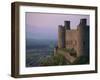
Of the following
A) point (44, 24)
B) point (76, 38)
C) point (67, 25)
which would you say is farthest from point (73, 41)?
point (44, 24)

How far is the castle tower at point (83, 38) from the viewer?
7.01ft

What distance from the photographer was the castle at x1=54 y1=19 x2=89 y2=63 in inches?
81.0

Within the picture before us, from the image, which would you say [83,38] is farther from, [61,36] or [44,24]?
[44,24]

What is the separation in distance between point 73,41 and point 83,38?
101mm

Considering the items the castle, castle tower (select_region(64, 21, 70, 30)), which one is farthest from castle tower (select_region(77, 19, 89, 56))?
castle tower (select_region(64, 21, 70, 30))

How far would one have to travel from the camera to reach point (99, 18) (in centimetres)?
223

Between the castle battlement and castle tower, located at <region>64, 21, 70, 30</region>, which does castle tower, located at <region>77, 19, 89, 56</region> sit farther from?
castle tower, located at <region>64, 21, 70, 30</region>

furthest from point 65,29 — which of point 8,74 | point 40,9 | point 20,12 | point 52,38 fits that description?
point 8,74

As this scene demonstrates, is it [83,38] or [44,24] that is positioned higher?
[44,24]

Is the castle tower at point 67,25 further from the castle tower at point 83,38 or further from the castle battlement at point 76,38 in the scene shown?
the castle tower at point 83,38

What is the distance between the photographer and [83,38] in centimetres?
215

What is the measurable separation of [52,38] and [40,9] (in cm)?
26

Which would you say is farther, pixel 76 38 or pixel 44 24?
pixel 76 38

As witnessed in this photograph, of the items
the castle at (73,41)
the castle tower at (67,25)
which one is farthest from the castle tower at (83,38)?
the castle tower at (67,25)
